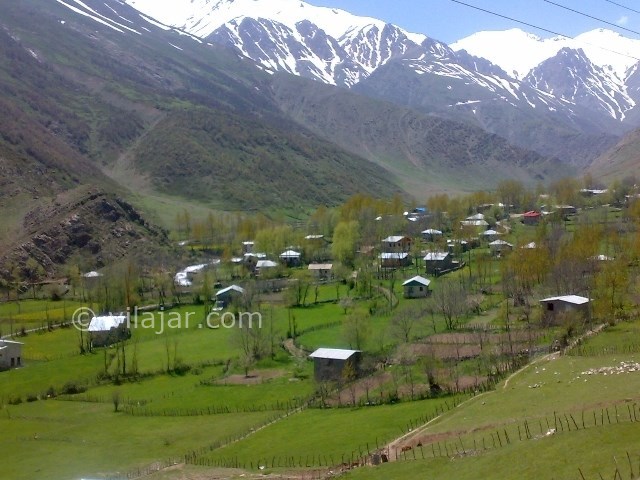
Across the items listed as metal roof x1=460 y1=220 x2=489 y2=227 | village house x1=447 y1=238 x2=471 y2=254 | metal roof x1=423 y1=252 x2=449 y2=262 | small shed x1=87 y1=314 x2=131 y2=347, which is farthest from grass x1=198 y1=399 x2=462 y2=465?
metal roof x1=460 y1=220 x2=489 y2=227

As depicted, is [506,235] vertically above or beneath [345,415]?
above

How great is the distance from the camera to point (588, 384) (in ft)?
116

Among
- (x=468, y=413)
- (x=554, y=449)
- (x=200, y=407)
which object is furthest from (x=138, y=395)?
(x=554, y=449)

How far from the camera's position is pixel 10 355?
221 feet

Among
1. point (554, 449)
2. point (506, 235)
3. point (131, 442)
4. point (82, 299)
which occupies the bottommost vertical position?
point (131, 442)

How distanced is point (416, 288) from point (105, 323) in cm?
Result: 3517

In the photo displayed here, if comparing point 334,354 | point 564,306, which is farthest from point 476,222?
point 334,354

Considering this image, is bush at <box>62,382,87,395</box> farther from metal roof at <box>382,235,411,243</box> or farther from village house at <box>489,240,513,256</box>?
metal roof at <box>382,235,411,243</box>

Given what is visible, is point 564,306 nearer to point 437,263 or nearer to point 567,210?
point 437,263

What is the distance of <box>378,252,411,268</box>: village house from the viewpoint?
105188 mm

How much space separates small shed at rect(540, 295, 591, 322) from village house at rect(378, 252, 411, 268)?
146 feet

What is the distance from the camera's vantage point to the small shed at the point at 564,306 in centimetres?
5816

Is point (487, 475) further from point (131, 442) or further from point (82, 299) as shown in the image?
point (82, 299)

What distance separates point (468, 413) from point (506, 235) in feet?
291
